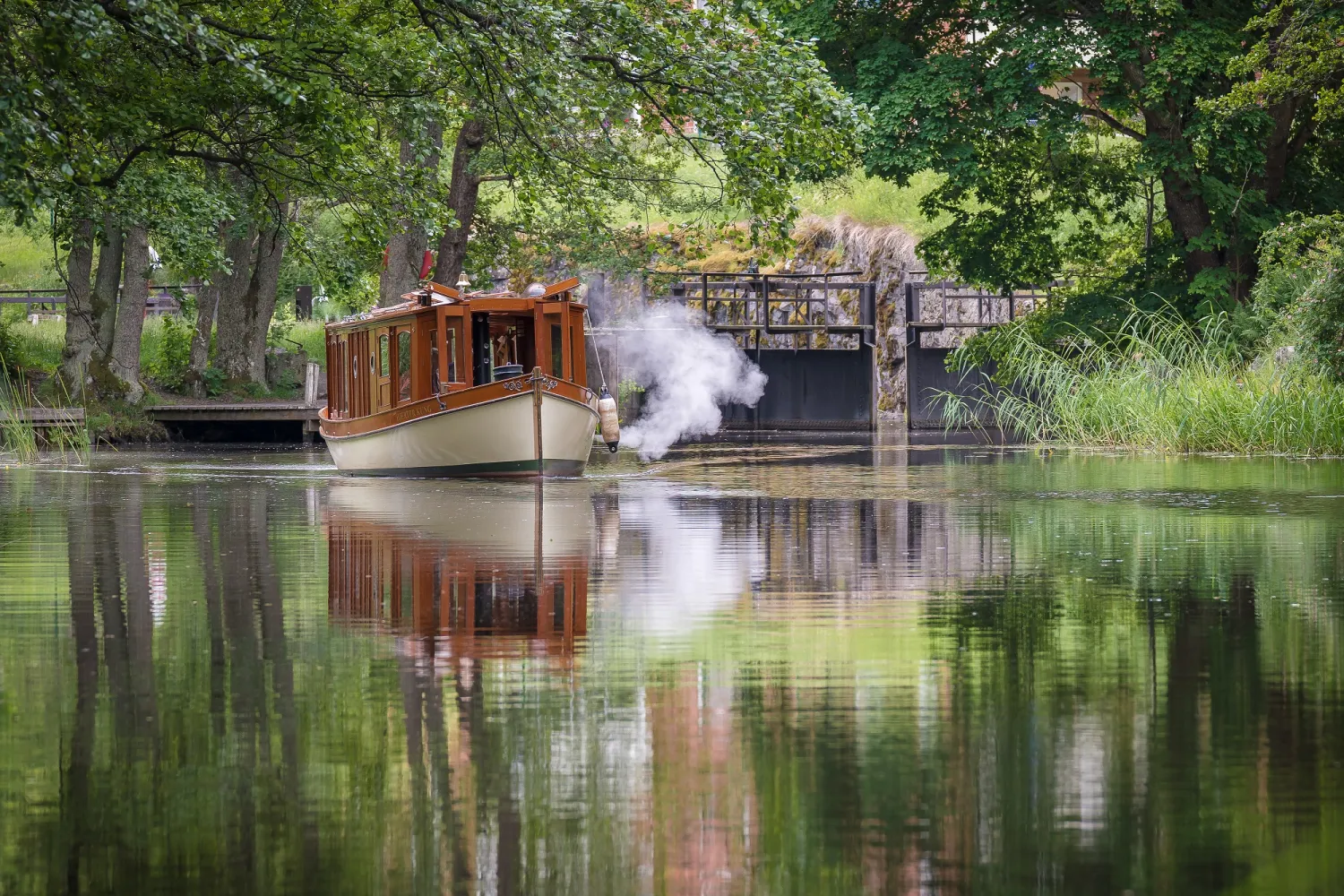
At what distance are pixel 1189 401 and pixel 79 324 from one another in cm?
2435

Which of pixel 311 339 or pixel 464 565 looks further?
pixel 311 339

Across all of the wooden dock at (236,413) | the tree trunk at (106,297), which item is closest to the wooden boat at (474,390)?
the wooden dock at (236,413)

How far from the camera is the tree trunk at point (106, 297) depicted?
38562mm

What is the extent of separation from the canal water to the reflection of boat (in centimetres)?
5

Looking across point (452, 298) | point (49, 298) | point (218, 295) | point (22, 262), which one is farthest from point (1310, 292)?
point (22, 262)

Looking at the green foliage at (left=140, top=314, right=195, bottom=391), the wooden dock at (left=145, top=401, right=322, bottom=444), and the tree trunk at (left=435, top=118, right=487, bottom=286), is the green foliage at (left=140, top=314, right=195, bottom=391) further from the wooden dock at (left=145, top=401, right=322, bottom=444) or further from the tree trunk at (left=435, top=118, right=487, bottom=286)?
the tree trunk at (left=435, top=118, right=487, bottom=286)

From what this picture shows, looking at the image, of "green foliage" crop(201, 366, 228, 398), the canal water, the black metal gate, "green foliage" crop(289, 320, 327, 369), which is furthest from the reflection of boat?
"green foliage" crop(289, 320, 327, 369)

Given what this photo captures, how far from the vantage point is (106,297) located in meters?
38.9

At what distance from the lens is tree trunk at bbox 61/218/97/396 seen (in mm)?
37656

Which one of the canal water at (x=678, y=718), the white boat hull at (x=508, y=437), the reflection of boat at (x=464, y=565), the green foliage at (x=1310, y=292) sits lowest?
the canal water at (x=678, y=718)

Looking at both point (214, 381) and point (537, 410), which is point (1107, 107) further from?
point (214, 381)

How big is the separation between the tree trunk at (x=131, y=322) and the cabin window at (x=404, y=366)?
→ 13.9 meters

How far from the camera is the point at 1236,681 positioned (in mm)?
5152

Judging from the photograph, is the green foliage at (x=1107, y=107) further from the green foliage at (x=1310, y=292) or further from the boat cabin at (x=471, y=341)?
the boat cabin at (x=471, y=341)
